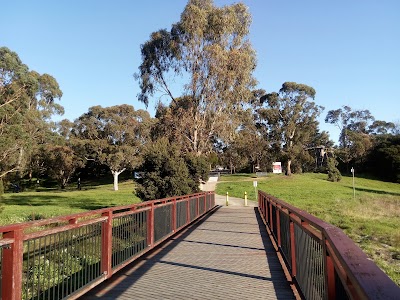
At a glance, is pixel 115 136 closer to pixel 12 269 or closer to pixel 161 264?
pixel 161 264

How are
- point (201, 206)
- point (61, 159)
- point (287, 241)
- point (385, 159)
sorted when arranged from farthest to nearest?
point (385, 159) → point (61, 159) → point (201, 206) → point (287, 241)

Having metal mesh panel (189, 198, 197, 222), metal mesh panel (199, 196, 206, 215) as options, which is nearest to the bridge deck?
metal mesh panel (189, 198, 197, 222)

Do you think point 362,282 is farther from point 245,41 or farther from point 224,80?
point 245,41

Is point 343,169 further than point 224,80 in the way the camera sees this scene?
Yes

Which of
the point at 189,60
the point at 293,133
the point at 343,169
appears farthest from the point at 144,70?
the point at 343,169

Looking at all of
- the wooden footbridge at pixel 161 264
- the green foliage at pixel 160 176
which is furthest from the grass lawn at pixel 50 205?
the wooden footbridge at pixel 161 264

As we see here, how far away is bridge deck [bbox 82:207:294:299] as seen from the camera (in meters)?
5.72

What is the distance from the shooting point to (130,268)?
7.54 metres

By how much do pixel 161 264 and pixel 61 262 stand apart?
8.88 feet

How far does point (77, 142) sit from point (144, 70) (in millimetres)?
30861

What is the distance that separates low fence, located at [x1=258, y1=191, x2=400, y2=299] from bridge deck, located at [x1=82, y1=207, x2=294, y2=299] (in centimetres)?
46

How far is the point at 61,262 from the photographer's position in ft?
18.0

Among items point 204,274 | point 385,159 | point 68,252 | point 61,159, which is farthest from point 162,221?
point 385,159

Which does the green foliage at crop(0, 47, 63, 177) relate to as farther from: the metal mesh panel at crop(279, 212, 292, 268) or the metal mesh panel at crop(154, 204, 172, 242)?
the metal mesh panel at crop(279, 212, 292, 268)
